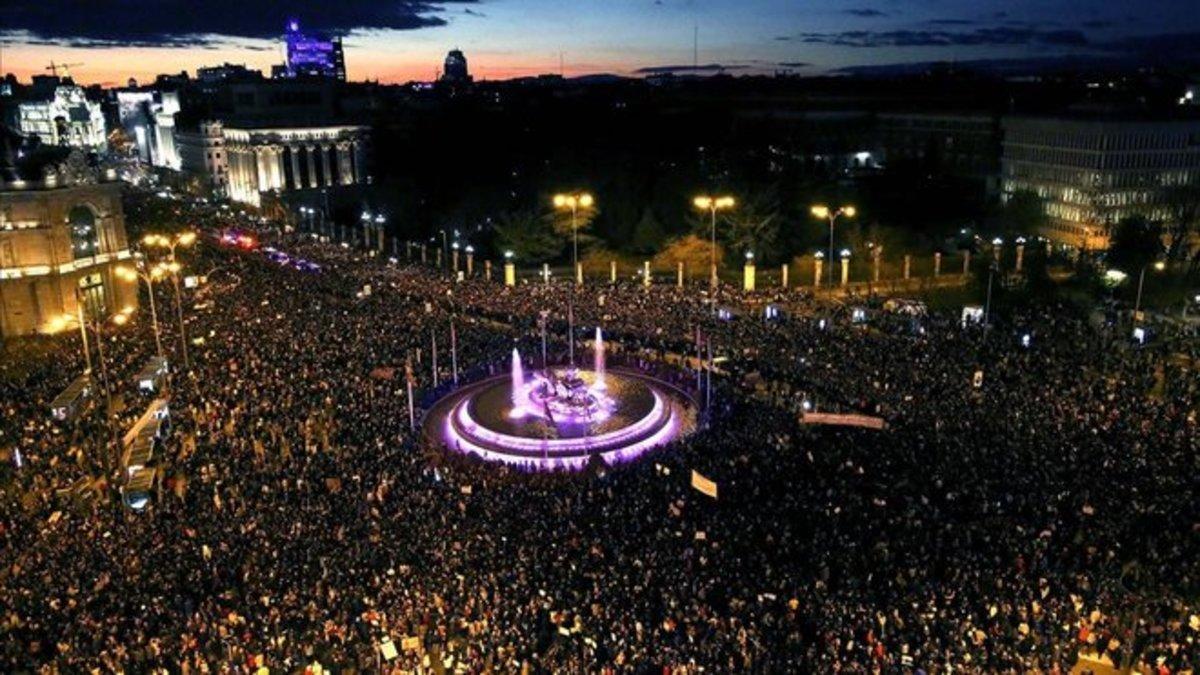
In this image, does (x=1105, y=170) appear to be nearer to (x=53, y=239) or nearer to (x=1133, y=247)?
(x=1133, y=247)

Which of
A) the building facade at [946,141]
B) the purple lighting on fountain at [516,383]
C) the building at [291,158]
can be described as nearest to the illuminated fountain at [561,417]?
the purple lighting on fountain at [516,383]

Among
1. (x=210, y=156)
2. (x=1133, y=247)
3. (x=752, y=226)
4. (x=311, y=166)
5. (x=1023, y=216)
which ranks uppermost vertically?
(x=210, y=156)

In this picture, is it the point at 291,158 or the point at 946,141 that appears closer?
the point at 946,141

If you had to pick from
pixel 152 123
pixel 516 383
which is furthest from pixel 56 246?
pixel 152 123

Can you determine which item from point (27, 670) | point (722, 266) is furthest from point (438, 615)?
point (722, 266)

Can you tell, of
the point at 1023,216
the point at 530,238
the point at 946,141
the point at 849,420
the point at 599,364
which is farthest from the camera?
the point at 946,141

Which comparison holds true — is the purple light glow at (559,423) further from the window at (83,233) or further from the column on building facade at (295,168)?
the column on building facade at (295,168)
